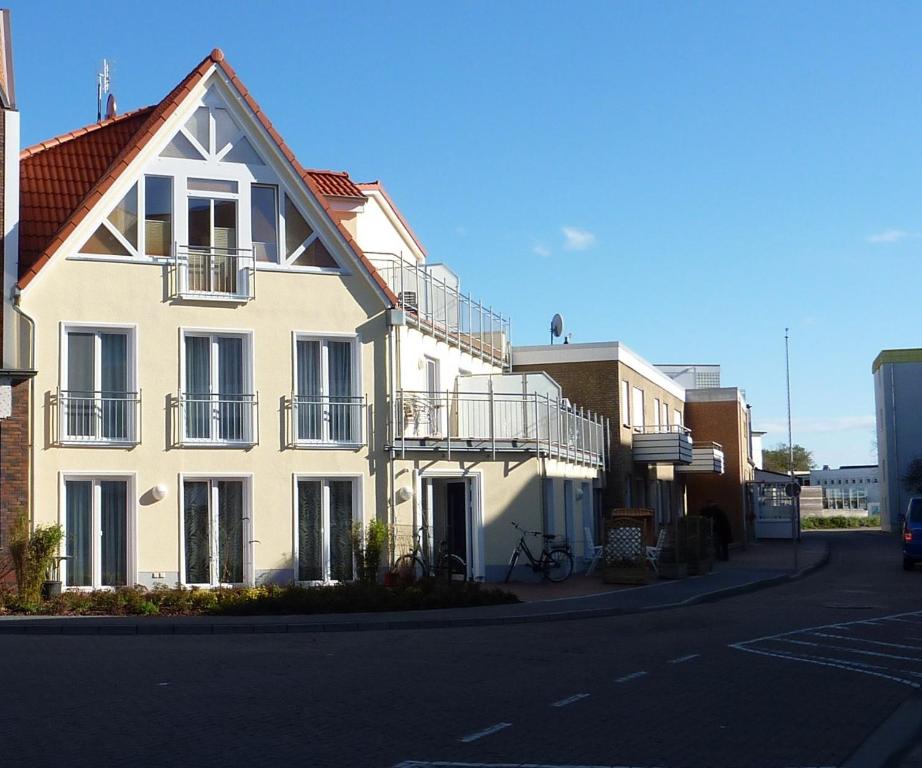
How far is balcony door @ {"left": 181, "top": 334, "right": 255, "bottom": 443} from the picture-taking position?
24953 millimetres

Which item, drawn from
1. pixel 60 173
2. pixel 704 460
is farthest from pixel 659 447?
pixel 60 173

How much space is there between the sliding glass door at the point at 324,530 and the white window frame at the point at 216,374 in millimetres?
1608

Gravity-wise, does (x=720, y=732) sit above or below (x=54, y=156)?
below

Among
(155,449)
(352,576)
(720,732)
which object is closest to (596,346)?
(352,576)

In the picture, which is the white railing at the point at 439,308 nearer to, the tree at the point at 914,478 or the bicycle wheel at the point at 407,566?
the bicycle wheel at the point at 407,566

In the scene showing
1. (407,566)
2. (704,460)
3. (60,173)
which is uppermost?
(60,173)

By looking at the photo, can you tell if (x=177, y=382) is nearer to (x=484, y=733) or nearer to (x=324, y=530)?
(x=324, y=530)

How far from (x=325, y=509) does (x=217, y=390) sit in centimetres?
333

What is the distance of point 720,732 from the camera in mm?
9719

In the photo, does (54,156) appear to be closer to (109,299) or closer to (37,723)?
(109,299)

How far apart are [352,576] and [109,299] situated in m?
7.41

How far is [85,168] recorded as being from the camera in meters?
26.1

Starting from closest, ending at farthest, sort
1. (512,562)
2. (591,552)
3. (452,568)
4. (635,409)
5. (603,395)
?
(452,568) < (512,562) < (591,552) < (603,395) < (635,409)

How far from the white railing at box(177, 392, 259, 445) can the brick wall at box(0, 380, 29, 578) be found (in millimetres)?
2968
